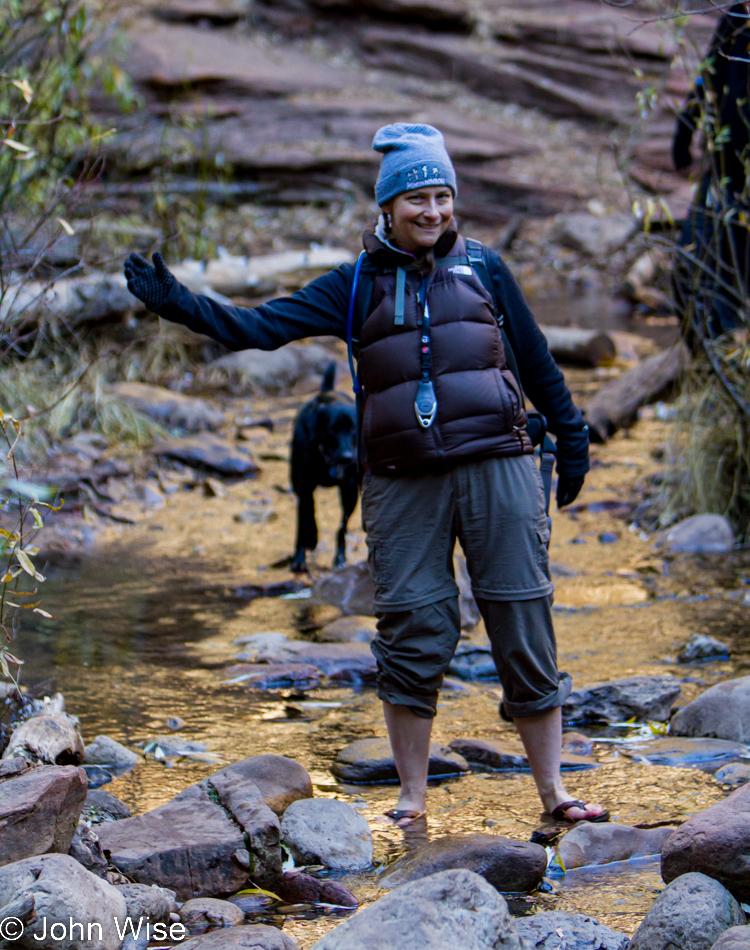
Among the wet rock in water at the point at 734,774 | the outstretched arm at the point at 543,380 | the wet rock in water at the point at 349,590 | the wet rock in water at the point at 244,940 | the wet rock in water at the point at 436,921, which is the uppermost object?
the outstretched arm at the point at 543,380

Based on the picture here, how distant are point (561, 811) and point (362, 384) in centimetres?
137

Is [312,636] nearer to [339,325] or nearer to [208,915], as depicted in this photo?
[339,325]

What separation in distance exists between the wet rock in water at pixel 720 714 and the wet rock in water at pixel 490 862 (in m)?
1.17

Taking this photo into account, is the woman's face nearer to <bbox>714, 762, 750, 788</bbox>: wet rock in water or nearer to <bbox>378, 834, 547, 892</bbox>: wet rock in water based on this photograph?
<bbox>378, 834, 547, 892</bbox>: wet rock in water

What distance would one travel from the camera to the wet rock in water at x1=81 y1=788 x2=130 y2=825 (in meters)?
3.07

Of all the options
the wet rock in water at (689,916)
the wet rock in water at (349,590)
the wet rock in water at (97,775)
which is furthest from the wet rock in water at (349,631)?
the wet rock in water at (689,916)

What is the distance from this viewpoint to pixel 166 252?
10.7m

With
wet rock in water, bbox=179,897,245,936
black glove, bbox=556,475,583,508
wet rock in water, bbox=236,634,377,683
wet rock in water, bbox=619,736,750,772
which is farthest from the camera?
wet rock in water, bbox=236,634,377,683

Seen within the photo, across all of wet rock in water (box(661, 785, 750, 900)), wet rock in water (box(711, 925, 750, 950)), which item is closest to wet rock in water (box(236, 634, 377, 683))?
wet rock in water (box(661, 785, 750, 900))

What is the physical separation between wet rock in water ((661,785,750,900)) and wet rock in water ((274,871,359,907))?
789mm

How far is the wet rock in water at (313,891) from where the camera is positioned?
2697mm

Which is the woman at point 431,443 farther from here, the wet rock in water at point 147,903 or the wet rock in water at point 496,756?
the wet rock in water at point 147,903

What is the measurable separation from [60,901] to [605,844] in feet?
4.73

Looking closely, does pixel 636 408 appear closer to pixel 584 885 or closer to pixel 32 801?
pixel 584 885
